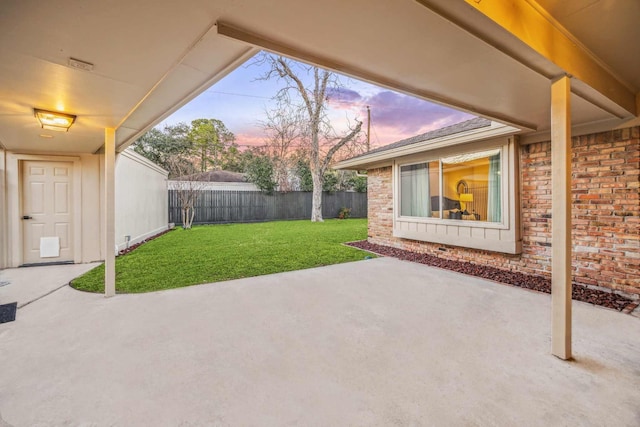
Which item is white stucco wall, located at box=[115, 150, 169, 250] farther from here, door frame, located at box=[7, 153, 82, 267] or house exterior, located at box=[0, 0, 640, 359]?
house exterior, located at box=[0, 0, 640, 359]

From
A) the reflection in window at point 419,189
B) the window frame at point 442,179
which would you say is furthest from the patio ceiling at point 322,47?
the reflection in window at point 419,189

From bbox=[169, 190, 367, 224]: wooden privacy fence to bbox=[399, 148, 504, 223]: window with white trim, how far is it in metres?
9.42

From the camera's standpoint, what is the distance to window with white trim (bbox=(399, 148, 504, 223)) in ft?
16.2

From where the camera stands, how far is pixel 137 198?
25.2 feet

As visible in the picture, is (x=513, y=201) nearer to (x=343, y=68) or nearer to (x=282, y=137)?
(x=343, y=68)

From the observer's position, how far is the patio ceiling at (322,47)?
5.09 feet

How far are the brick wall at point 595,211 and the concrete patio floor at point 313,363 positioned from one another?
101 centimetres

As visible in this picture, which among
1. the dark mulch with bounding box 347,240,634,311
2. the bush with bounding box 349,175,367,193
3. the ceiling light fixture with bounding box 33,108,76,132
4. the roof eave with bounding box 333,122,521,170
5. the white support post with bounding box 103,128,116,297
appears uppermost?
the bush with bounding box 349,175,367,193

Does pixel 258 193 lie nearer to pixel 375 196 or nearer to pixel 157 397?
pixel 375 196

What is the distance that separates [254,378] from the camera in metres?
1.99

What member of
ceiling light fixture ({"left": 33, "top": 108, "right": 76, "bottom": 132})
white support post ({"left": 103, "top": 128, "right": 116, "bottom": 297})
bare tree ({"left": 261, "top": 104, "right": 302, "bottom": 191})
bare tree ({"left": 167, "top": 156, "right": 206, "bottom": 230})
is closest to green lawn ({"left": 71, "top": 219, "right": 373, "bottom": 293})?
white support post ({"left": 103, "top": 128, "right": 116, "bottom": 297})

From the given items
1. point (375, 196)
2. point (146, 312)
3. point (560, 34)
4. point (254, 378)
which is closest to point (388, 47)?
point (560, 34)

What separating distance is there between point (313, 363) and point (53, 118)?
3993 millimetres

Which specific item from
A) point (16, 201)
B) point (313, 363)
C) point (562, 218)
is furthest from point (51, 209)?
point (562, 218)
